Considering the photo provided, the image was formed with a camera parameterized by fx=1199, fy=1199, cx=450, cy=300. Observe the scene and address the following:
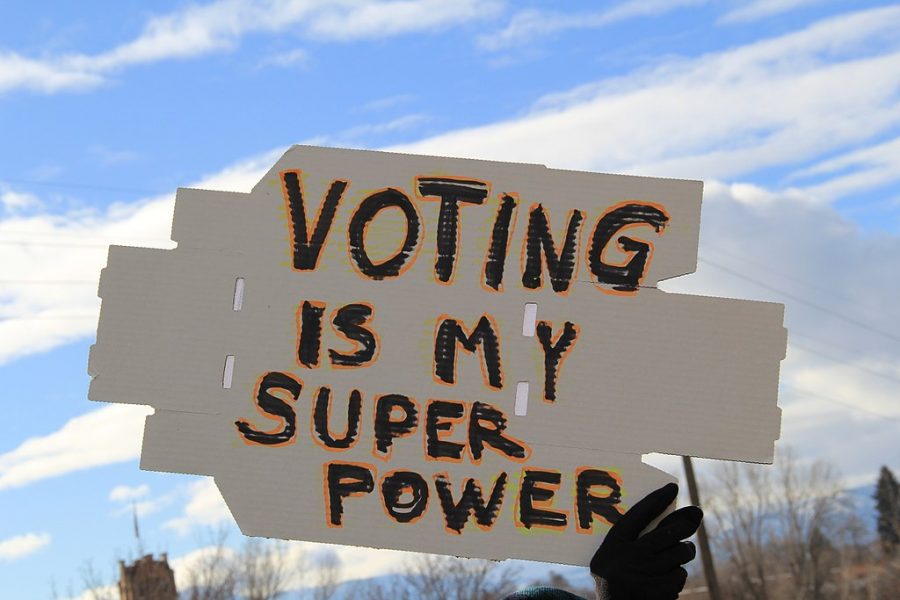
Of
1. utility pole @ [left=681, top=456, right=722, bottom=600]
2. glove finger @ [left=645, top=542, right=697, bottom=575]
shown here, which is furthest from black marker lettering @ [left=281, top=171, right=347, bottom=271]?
utility pole @ [left=681, top=456, right=722, bottom=600]

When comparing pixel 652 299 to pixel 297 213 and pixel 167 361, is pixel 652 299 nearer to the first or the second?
pixel 297 213

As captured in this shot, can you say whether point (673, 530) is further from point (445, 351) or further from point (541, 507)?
point (445, 351)

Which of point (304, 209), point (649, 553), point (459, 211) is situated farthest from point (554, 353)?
point (304, 209)

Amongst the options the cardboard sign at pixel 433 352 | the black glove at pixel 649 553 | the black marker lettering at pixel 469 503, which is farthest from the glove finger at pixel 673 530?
the black marker lettering at pixel 469 503

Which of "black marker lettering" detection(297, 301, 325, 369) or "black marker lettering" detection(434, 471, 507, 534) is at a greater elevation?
"black marker lettering" detection(297, 301, 325, 369)

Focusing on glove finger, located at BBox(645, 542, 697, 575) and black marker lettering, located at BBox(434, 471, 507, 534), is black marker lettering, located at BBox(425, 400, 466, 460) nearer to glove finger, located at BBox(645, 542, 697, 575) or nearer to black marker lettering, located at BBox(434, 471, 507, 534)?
black marker lettering, located at BBox(434, 471, 507, 534)

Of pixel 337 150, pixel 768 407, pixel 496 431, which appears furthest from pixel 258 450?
pixel 768 407
